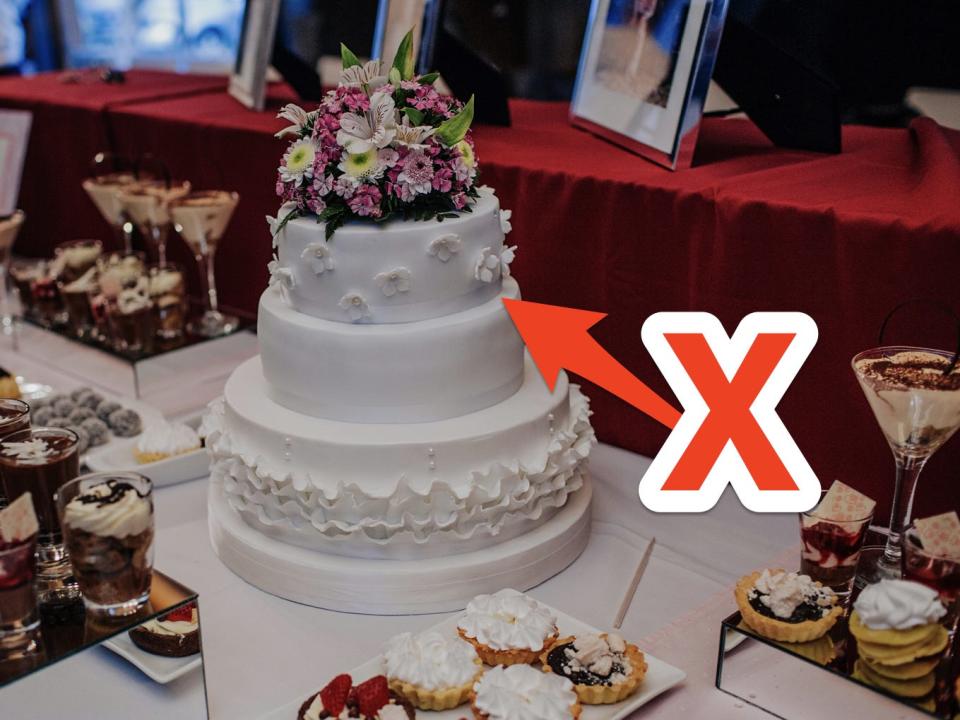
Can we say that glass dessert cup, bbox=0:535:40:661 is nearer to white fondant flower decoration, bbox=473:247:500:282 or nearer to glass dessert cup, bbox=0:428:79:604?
glass dessert cup, bbox=0:428:79:604

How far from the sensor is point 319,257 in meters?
1.68

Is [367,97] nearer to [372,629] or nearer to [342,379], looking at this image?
[342,379]

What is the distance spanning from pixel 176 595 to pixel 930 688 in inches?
40.2

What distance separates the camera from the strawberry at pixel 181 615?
1400 millimetres

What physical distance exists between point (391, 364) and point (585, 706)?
0.62 meters

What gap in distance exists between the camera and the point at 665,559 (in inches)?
74.0

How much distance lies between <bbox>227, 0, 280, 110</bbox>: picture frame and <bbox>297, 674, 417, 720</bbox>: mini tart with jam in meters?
2.28

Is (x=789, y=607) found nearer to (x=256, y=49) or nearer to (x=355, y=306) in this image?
(x=355, y=306)

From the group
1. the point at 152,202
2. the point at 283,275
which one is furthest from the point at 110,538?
the point at 152,202

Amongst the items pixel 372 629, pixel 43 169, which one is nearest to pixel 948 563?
pixel 372 629

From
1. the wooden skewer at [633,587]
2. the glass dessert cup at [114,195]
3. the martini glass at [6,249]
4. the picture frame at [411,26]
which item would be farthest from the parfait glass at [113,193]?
the wooden skewer at [633,587]

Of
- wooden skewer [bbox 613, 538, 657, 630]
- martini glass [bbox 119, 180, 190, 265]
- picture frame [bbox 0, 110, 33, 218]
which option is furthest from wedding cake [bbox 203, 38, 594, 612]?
picture frame [bbox 0, 110, 33, 218]

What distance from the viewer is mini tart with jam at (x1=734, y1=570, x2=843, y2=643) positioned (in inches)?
55.8

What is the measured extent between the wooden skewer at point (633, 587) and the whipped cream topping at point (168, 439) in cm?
103
